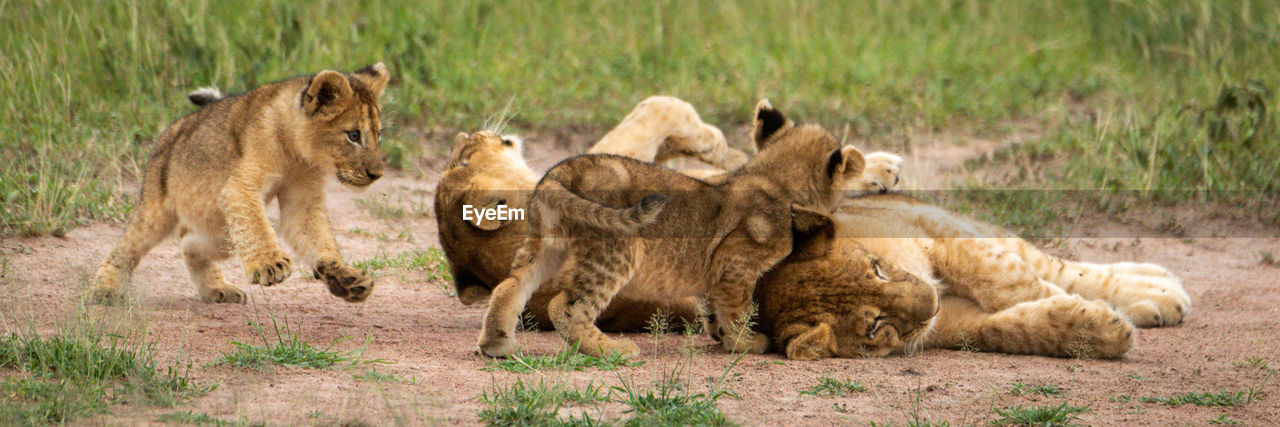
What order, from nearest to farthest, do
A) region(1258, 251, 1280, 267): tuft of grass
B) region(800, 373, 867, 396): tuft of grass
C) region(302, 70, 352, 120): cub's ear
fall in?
region(800, 373, 867, 396): tuft of grass → region(302, 70, 352, 120): cub's ear → region(1258, 251, 1280, 267): tuft of grass

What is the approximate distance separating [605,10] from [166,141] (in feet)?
21.5

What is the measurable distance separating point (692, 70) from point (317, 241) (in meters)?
5.48

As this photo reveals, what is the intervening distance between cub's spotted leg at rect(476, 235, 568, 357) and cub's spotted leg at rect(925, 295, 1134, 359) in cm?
168

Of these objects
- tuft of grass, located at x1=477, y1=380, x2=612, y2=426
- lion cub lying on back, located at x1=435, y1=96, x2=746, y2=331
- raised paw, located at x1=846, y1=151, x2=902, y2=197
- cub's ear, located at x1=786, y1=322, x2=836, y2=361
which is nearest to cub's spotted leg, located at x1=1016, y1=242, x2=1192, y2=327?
raised paw, located at x1=846, y1=151, x2=902, y2=197

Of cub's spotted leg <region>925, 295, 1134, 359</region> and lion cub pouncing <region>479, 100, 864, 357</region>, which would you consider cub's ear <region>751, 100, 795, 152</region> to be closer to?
lion cub pouncing <region>479, 100, 864, 357</region>

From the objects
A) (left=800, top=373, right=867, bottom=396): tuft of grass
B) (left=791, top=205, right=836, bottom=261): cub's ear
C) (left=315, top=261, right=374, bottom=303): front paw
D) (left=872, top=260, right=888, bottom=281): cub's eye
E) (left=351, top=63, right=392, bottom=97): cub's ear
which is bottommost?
(left=800, top=373, right=867, bottom=396): tuft of grass

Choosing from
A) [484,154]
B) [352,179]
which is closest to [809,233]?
[484,154]

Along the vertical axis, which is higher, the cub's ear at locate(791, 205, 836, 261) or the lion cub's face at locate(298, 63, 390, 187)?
the lion cub's face at locate(298, 63, 390, 187)

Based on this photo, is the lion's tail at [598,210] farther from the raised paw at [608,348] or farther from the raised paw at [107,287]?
the raised paw at [107,287]

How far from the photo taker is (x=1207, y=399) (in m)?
4.18

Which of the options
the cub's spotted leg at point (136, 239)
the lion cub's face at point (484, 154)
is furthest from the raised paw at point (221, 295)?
the lion cub's face at point (484, 154)

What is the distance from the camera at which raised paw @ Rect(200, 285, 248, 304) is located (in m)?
5.68

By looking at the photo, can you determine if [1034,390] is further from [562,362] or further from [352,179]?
[352,179]

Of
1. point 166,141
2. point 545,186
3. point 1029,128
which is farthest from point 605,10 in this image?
point 545,186
